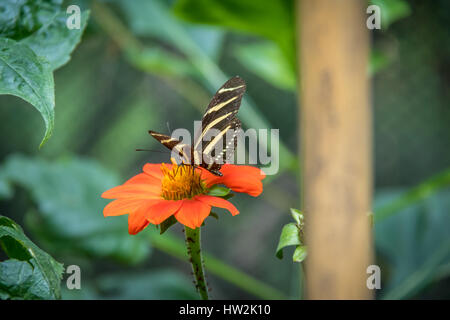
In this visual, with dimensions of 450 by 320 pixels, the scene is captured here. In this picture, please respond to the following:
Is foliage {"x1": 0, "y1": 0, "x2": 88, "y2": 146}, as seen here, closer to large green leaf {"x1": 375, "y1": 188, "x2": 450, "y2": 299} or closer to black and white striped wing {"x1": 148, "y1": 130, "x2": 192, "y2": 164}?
black and white striped wing {"x1": 148, "y1": 130, "x2": 192, "y2": 164}

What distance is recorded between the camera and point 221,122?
0.64 feet

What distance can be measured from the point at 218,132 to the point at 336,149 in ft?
0.17

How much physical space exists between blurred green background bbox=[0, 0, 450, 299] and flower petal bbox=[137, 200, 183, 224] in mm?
145

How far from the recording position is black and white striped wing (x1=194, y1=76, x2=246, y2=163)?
19 centimetres

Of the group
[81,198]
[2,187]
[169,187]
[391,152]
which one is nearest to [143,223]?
[169,187]

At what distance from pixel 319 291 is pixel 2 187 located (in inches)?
13.1

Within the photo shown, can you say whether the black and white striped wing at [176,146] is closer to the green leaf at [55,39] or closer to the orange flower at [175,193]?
the orange flower at [175,193]

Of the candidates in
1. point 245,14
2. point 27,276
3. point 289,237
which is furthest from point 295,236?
point 245,14

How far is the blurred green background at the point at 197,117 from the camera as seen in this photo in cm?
55

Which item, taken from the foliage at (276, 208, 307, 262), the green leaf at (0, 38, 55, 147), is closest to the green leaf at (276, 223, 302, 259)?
the foliage at (276, 208, 307, 262)

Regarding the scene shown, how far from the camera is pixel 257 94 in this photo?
1.11 m

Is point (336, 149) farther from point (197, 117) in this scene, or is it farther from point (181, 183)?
point (197, 117)

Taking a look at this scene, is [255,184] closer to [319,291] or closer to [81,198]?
[319,291]

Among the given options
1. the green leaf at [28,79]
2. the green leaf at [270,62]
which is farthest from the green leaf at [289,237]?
the green leaf at [270,62]
